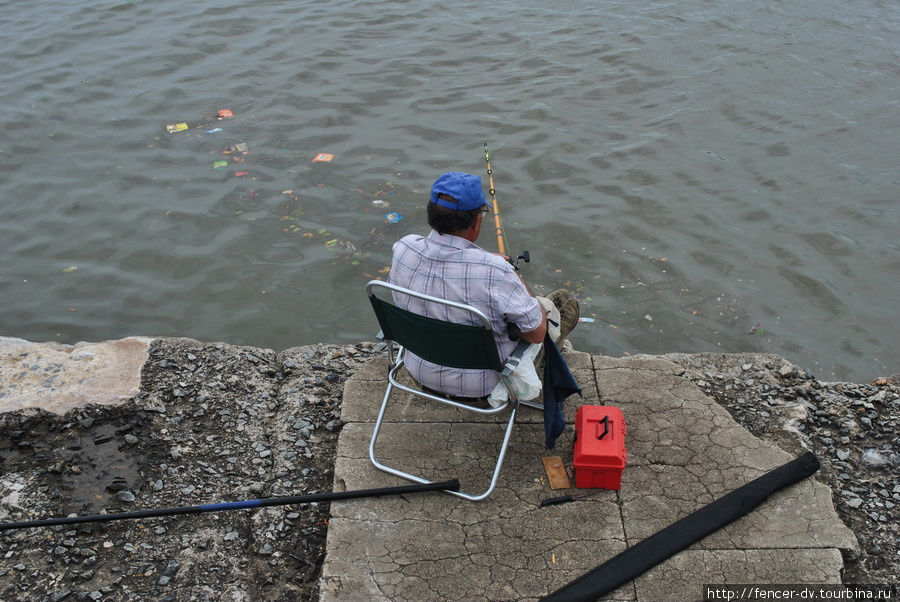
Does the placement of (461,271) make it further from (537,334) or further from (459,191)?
(537,334)

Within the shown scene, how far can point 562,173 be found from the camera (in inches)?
307

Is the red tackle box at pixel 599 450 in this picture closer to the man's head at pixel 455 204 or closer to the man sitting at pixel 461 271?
the man sitting at pixel 461 271

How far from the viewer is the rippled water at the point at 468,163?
6.12m

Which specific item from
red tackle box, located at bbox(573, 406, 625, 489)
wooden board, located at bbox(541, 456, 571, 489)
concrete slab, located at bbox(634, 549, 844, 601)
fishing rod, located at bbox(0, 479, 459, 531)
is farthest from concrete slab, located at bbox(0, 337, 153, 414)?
concrete slab, located at bbox(634, 549, 844, 601)

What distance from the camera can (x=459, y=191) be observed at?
3266 mm

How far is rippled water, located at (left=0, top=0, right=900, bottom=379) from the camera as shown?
6.12 m

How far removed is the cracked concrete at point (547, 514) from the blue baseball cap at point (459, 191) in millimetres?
1272

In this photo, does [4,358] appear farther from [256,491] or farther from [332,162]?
[332,162]

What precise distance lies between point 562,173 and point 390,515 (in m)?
5.04

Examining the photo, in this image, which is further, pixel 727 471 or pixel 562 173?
pixel 562 173

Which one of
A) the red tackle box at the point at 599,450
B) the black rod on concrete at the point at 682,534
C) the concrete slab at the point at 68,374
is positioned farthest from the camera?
the concrete slab at the point at 68,374

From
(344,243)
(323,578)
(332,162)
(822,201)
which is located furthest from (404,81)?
(323,578)

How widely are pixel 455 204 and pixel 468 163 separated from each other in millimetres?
4774

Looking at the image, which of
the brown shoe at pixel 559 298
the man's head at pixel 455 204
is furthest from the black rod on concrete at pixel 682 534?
the man's head at pixel 455 204
